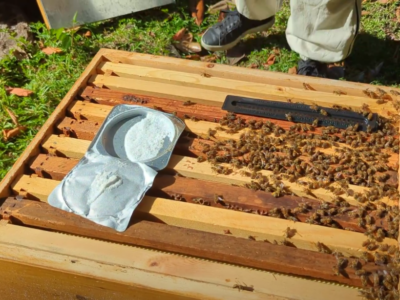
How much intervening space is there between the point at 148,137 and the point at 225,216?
62 centimetres

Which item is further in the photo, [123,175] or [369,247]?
[123,175]

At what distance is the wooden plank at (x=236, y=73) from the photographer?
254 centimetres

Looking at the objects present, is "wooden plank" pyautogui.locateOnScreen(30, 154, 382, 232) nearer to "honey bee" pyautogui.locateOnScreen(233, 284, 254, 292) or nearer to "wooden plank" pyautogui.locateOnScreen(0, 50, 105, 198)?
"wooden plank" pyautogui.locateOnScreen(0, 50, 105, 198)

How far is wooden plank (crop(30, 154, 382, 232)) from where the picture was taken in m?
1.93

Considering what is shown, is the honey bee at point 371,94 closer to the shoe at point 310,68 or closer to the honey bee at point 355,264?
the shoe at point 310,68

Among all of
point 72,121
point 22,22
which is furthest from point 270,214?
point 22,22

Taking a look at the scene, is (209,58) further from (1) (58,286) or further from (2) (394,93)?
(1) (58,286)

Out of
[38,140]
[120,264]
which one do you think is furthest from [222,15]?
[120,264]

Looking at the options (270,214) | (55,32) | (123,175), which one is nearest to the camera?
(270,214)

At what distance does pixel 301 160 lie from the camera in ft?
7.04

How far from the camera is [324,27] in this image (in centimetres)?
293

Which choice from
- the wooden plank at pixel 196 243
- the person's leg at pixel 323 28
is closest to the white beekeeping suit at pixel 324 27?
the person's leg at pixel 323 28

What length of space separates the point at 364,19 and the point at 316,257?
2.67m

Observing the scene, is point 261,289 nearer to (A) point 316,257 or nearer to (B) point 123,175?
(A) point 316,257
